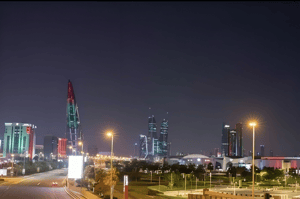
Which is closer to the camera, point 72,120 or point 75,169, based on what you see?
point 75,169

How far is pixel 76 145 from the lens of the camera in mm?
160125

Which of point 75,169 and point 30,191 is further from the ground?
point 75,169

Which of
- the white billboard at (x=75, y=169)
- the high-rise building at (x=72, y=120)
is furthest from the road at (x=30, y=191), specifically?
the high-rise building at (x=72, y=120)

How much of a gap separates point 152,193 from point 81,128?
13260 cm

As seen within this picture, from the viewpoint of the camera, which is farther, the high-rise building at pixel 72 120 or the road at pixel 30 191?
the high-rise building at pixel 72 120

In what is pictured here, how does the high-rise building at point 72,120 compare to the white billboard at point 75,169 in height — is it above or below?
above

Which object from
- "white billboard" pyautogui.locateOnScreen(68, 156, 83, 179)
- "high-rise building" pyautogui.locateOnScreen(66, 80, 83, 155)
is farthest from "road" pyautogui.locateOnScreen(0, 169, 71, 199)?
"high-rise building" pyautogui.locateOnScreen(66, 80, 83, 155)

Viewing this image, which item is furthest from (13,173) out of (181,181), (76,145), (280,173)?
(76,145)

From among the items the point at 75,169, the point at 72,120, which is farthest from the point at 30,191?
the point at 72,120

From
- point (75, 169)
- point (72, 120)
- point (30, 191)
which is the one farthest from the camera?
point (72, 120)

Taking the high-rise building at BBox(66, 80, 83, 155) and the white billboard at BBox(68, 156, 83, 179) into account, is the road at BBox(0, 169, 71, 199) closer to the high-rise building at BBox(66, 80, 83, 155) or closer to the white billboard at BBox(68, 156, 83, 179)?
the white billboard at BBox(68, 156, 83, 179)

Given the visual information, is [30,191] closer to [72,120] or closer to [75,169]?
[75,169]

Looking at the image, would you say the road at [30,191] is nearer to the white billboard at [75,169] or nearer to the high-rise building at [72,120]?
the white billboard at [75,169]

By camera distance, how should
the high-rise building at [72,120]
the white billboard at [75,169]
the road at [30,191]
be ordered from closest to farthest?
1. the road at [30,191]
2. the white billboard at [75,169]
3. the high-rise building at [72,120]
